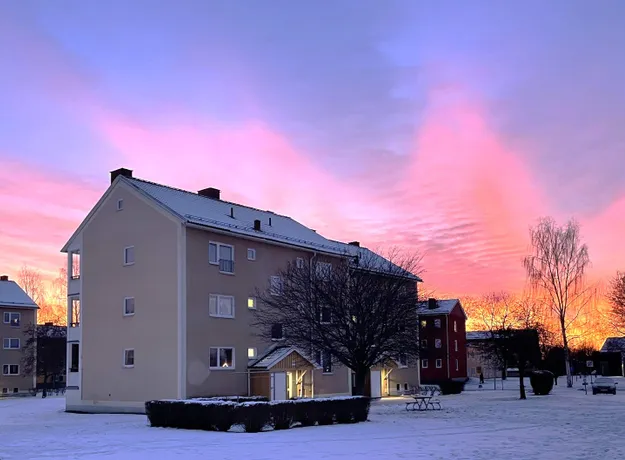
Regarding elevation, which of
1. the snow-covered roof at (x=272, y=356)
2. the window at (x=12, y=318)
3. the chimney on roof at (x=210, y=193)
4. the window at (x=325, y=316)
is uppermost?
the chimney on roof at (x=210, y=193)

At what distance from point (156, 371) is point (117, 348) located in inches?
131

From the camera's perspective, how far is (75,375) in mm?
38250

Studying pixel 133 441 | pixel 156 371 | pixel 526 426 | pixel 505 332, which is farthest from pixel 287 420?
pixel 505 332

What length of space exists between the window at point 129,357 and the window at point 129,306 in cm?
184

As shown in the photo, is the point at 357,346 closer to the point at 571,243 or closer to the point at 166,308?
the point at 166,308

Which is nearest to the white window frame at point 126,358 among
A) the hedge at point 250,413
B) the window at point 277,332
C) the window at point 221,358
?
the window at point 221,358

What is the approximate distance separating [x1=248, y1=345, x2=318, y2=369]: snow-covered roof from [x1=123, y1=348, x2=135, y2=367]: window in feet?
19.3

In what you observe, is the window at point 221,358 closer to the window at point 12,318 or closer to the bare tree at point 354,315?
the bare tree at point 354,315

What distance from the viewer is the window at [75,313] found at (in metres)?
39.8

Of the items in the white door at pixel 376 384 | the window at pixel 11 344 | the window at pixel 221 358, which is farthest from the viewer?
the window at pixel 11 344

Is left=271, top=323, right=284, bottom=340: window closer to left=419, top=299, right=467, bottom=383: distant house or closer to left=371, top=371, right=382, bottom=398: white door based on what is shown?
left=371, top=371, right=382, bottom=398: white door

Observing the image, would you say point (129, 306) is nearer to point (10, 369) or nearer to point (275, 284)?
point (275, 284)

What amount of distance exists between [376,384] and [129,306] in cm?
1853

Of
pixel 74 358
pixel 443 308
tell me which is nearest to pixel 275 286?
pixel 74 358
